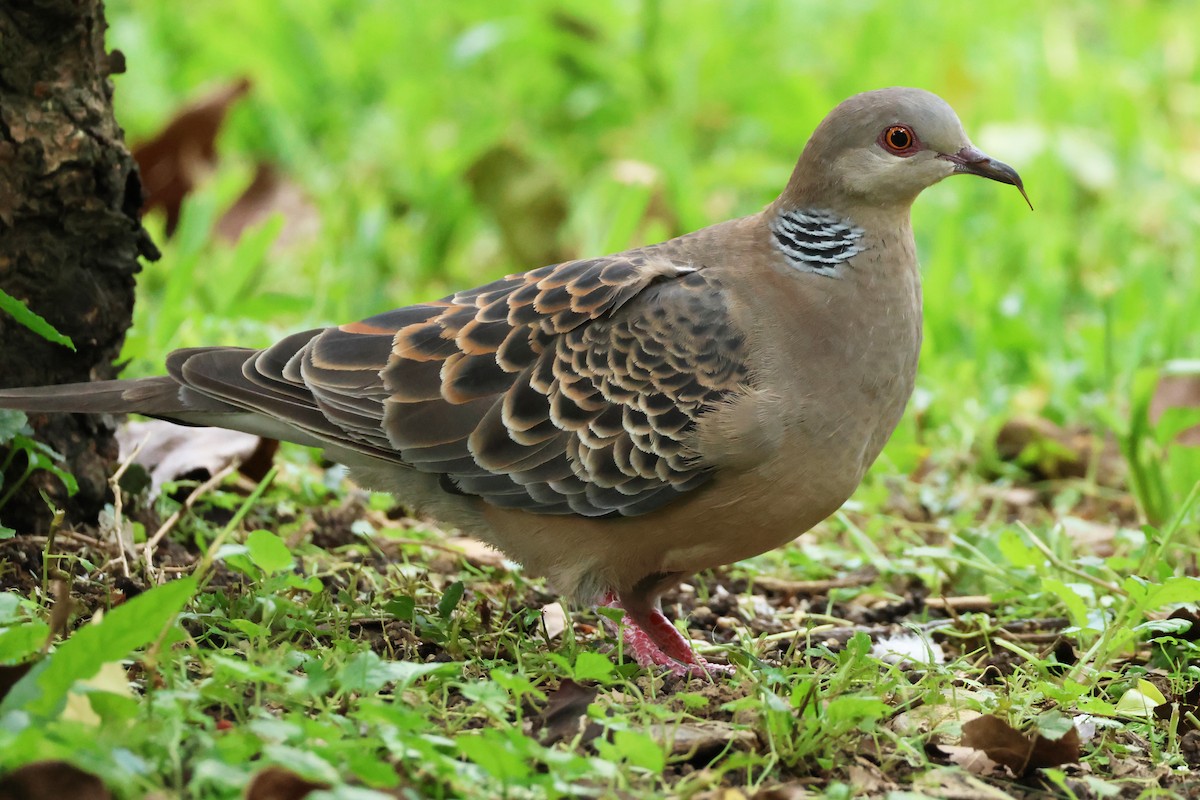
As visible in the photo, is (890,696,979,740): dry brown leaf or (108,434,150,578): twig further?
(108,434,150,578): twig

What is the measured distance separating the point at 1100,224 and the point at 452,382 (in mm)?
4648

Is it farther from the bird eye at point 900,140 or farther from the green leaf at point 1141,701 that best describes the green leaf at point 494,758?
the bird eye at point 900,140

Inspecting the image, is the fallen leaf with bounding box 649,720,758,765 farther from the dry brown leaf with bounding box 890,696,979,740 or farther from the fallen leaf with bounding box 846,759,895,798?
the dry brown leaf with bounding box 890,696,979,740

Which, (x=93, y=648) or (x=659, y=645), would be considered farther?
(x=659, y=645)

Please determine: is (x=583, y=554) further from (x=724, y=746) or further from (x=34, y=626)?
(x=34, y=626)

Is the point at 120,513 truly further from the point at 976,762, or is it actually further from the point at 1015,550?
the point at 1015,550

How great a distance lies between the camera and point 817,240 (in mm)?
3809

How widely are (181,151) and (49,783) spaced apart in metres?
5.02

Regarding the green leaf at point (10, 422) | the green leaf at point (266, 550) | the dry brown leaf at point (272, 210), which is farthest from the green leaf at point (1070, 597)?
the dry brown leaf at point (272, 210)

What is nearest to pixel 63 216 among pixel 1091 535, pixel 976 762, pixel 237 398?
pixel 237 398

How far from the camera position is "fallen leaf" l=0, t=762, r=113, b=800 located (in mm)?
2227

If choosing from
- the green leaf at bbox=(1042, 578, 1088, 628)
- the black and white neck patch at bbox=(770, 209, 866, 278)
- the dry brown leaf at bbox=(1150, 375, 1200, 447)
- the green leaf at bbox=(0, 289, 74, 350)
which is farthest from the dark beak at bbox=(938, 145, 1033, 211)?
the green leaf at bbox=(0, 289, 74, 350)

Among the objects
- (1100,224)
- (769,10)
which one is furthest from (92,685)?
(769,10)

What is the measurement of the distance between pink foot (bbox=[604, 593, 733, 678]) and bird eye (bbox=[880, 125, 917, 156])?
135cm
